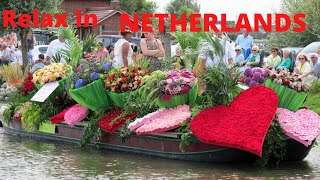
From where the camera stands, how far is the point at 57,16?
30.2 meters

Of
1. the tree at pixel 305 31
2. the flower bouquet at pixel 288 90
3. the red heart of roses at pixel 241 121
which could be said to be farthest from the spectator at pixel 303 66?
the tree at pixel 305 31

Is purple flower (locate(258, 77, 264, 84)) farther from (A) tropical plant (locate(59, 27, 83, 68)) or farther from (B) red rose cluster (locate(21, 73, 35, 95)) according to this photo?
(B) red rose cluster (locate(21, 73, 35, 95))

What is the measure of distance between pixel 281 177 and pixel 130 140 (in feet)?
9.79

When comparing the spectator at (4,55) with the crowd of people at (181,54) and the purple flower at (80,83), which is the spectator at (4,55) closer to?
the crowd of people at (181,54)

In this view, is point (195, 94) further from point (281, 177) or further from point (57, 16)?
point (57, 16)

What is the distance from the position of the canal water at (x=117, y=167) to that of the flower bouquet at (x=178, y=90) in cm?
88

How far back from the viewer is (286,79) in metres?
12.9

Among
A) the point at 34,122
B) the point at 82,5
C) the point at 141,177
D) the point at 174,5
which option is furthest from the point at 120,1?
the point at 141,177

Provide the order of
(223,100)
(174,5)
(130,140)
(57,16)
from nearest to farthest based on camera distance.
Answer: (223,100) < (130,140) < (57,16) < (174,5)

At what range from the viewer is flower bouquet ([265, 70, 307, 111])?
12.7 meters

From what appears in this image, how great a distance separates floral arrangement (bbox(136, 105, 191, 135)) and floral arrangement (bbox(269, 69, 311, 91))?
4.35 feet

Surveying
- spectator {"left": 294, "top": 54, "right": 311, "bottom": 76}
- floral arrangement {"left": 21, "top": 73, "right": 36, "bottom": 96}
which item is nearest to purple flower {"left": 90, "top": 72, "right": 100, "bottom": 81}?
floral arrangement {"left": 21, "top": 73, "right": 36, "bottom": 96}

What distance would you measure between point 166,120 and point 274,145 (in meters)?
1.67

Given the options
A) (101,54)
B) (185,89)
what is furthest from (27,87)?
(185,89)
